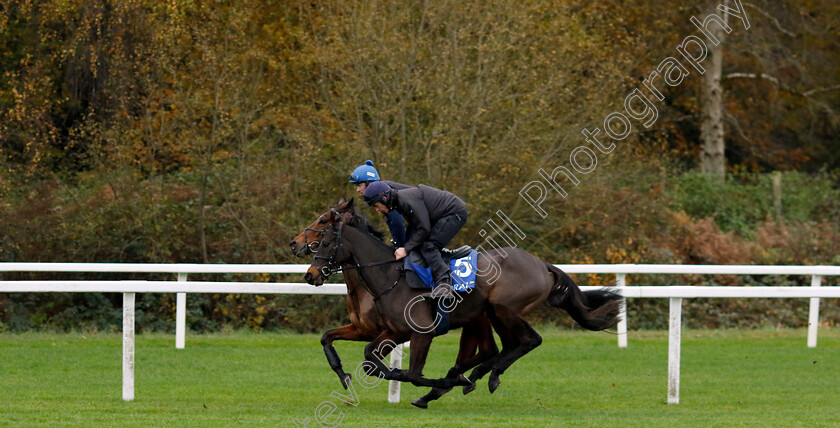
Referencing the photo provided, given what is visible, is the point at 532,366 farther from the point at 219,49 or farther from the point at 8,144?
the point at 8,144

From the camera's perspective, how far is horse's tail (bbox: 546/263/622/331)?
8.06 metres

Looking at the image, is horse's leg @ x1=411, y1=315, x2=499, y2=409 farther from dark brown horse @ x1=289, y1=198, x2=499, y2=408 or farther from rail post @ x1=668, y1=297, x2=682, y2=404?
rail post @ x1=668, y1=297, x2=682, y2=404

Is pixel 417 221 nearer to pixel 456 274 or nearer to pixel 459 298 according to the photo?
pixel 456 274

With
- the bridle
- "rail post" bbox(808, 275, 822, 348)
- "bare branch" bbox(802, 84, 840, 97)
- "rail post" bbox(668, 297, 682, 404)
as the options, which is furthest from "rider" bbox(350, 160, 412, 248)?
"bare branch" bbox(802, 84, 840, 97)

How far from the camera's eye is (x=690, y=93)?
23.7 meters

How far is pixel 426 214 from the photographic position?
24.6ft

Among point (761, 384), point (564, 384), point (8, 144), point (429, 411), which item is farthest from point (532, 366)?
point (8, 144)

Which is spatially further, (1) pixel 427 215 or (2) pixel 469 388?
(2) pixel 469 388

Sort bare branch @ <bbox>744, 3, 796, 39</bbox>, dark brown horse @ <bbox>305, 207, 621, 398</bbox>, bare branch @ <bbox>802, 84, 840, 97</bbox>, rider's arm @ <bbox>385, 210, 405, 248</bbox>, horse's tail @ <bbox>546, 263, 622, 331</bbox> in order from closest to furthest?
dark brown horse @ <bbox>305, 207, 621, 398</bbox> → rider's arm @ <bbox>385, 210, 405, 248</bbox> → horse's tail @ <bbox>546, 263, 622, 331</bbox> → bare branch @ <bbox>744, 3, 796, 39</bbox> → bare branch @ <bbox>802, 84, 840, 97</bbox>

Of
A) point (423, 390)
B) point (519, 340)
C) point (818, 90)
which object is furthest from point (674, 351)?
point (818, 90)

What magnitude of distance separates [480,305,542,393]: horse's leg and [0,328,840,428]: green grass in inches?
11.7

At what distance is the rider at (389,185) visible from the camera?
7.63 meters

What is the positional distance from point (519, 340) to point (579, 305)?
0.58m

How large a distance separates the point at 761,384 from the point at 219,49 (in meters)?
9.79
